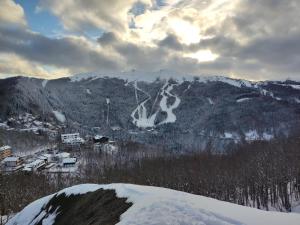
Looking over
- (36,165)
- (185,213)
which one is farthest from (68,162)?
(185,213)

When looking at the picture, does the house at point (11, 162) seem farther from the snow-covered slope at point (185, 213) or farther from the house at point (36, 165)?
the snow-covered slope at point (185, 213)

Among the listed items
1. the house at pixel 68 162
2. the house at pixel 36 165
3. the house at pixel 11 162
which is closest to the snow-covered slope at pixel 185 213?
the house at pixel 36 165

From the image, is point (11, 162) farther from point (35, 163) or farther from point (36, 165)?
point (36, 165)

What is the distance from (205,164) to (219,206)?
96735 mm

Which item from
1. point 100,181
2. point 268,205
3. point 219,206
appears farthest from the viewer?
point 100,181

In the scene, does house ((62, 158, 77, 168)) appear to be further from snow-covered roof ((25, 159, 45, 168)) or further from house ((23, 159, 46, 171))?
snow-covered roof ((25, 159, 45, 168))

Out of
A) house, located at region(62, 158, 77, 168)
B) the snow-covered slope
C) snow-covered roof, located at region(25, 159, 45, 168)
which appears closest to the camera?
the snow-covered slope

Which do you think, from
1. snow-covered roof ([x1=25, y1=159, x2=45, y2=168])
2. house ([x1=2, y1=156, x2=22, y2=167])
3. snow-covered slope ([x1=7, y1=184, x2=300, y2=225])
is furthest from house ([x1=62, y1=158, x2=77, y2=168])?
snow-covered slope ([x1=7, y1=184, x2=300, y2=225])

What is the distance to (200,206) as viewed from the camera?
22.2 meters

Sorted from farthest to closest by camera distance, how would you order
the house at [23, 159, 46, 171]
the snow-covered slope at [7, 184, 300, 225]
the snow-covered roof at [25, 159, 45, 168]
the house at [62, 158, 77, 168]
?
the house at [62, 158, 77, 168] → the snow-covered roof at [25, 159, 45, 168] → the house at [23, 159, 46, 171] → the snow-covered slope at [7, 184, 300, 225]

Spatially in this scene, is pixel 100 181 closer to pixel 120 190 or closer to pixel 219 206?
Answer: pixel 120 190

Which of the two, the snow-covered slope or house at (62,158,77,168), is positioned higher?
the snow-covered slope

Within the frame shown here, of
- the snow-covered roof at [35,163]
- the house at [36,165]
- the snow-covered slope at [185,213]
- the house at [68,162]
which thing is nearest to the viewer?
the snow-covered slope at [185,213]

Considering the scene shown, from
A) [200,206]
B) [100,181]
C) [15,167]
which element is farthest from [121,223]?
[15,167]
